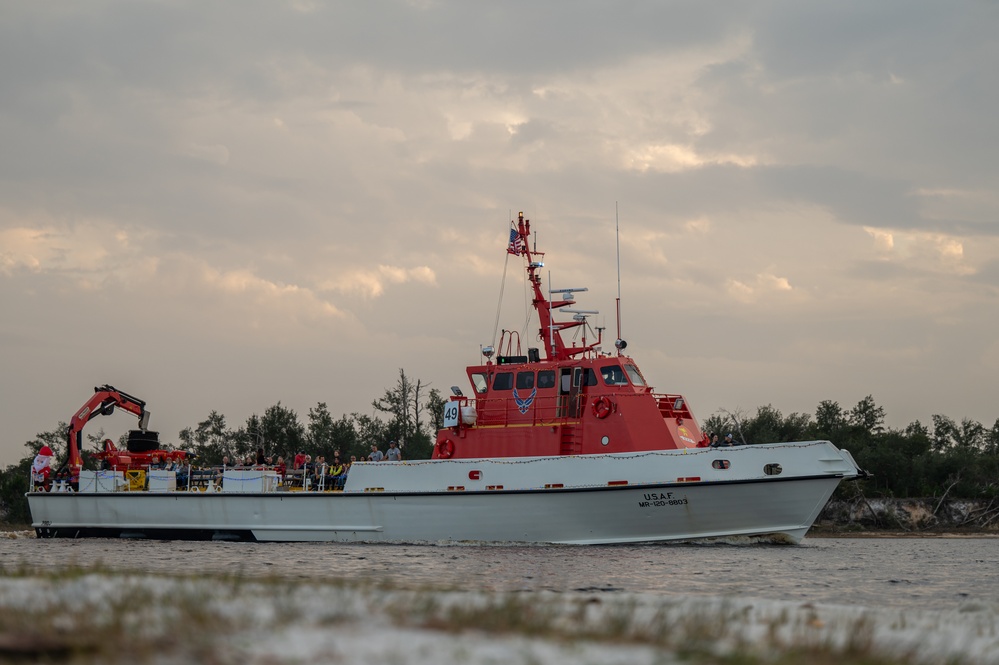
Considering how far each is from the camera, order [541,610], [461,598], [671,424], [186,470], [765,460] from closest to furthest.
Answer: [541,610] < [461,598] < [765,460] < [671,424] < [186,470]

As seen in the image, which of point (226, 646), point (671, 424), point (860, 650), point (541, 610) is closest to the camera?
point (226, 646)

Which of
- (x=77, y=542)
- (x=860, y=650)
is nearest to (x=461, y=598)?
(x=860, y=650)

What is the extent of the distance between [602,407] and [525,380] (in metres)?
1.99

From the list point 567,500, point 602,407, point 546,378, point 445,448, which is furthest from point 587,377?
point 445,448

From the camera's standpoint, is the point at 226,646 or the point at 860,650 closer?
the point at 226,646

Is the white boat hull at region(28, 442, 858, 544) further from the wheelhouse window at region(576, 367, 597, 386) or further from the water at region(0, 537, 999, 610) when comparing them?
the wheelhouse window at region(576, 367, 597, 386)

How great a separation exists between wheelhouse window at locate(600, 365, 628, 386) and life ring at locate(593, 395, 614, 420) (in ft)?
1.24

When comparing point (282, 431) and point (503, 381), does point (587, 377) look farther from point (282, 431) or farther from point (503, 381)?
point (282, 431)

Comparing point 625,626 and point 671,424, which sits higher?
point 671,424

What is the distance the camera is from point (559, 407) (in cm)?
2269

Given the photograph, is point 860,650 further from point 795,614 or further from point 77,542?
point 77,542

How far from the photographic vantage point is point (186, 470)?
86.3 ft

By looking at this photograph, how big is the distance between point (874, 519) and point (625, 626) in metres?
31.9

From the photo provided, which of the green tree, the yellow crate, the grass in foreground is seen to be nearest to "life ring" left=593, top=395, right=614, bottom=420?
the yellow crate
